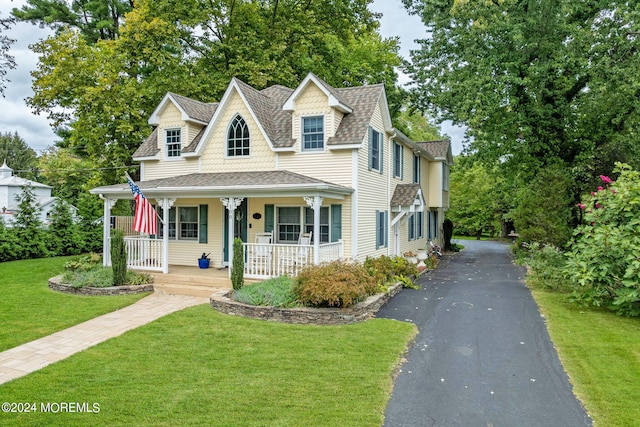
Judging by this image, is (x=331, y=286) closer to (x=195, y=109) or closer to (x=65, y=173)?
(x=195, y=109)

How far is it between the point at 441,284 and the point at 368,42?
20.5 metres

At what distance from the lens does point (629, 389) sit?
234 inches

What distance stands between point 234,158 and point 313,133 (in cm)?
315

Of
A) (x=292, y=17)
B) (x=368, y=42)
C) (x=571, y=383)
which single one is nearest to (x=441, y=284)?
(x=571, y=383)

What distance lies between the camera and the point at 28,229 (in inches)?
778

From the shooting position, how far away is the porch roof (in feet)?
39.1

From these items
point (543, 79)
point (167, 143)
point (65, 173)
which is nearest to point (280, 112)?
point (167, 143)

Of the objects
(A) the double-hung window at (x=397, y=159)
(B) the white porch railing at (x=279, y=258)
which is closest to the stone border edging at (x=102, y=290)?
(B) the white porch railing at (x=279, y=258)

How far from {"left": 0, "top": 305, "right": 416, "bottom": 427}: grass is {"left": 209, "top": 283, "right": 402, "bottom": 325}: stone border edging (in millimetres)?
386

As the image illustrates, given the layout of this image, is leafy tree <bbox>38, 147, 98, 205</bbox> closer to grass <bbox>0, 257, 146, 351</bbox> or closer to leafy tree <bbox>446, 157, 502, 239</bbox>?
grass <bbox>0, 257, 146, 351</bbox>

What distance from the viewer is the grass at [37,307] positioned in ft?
28.3

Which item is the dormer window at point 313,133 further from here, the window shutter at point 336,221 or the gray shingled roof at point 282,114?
the window shutter at point 336,221

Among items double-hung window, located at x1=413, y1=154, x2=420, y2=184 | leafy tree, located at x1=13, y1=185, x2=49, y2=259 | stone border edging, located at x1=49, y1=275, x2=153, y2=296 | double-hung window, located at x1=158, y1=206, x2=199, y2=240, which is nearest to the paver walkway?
stone border edging, located at x1=49, y1=275, x2=153, y2=296

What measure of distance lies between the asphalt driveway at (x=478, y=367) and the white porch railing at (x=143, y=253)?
26.8ft
